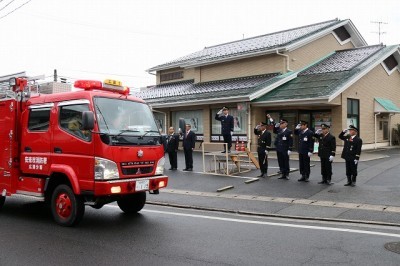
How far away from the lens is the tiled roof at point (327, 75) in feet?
61.7

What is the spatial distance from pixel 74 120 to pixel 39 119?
1.19m

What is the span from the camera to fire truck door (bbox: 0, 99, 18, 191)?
842 cm

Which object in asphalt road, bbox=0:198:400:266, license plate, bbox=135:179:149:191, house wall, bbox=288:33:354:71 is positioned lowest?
asphalt road, bbox=0:198:400:266

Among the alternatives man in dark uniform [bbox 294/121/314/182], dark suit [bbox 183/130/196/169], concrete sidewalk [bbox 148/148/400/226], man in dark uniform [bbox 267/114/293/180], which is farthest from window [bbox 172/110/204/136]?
man in dark uniform [bbox 294/121/314/182]

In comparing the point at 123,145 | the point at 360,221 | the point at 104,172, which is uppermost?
the point at 123,145

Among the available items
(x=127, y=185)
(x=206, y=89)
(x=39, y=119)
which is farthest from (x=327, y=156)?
(x=206, y=89)

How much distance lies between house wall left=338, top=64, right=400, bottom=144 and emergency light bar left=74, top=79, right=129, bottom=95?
14186 millimetres

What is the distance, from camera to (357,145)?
11.9 meters

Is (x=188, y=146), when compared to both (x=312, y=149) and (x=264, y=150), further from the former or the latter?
(x=312, y=149)

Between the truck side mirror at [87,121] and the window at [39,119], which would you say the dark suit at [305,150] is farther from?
the window at [39,119]

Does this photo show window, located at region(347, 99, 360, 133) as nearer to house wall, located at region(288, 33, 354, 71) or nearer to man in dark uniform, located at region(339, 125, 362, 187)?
house wall, located at region(288, 33, 354, 71)

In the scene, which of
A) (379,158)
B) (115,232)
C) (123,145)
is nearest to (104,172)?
(123,145)

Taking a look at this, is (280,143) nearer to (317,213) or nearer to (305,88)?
(317,213)

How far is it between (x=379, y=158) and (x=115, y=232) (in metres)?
14.3
